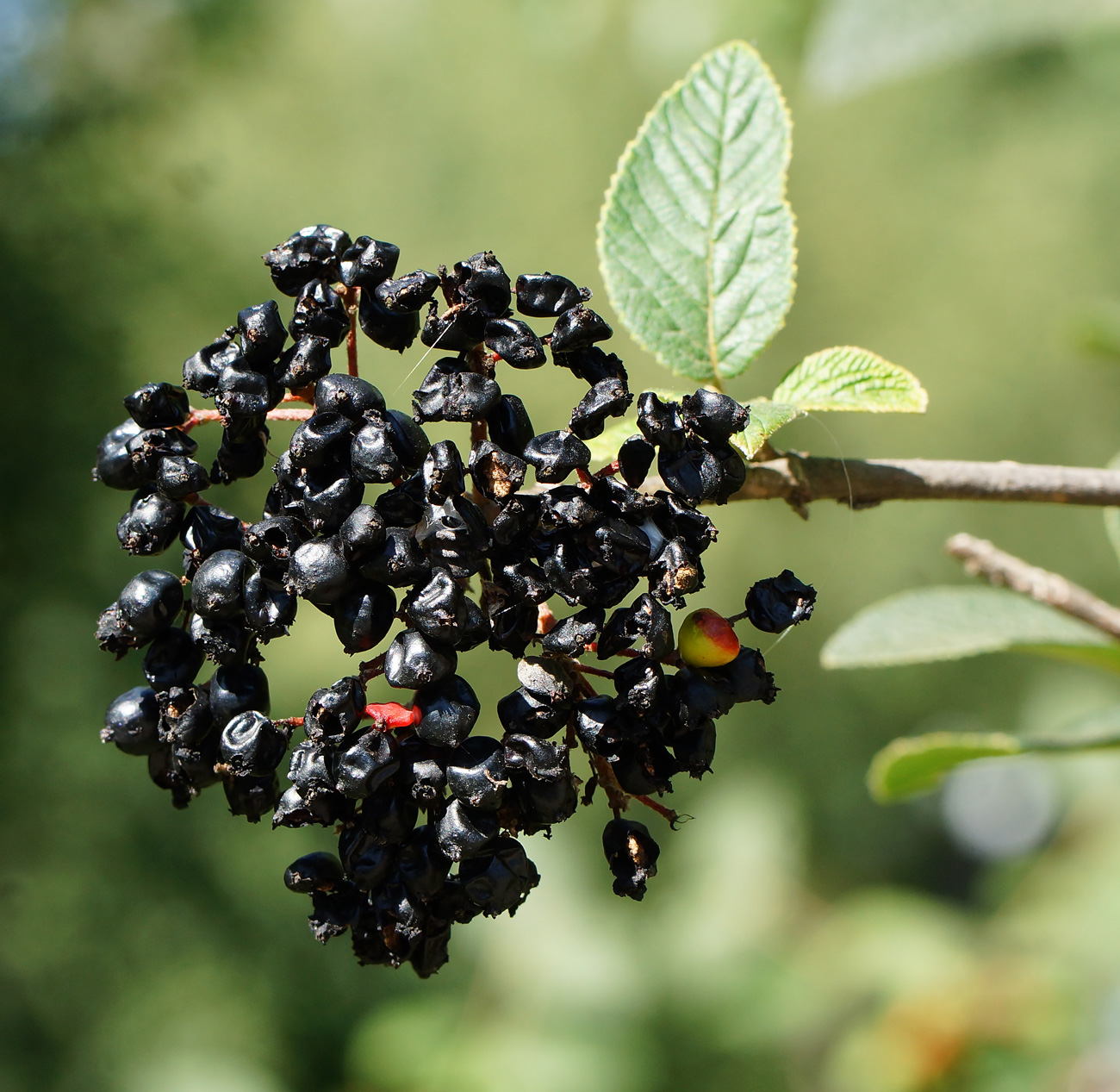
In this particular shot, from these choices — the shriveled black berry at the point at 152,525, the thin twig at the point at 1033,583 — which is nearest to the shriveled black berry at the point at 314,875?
the shriveled black berry at the point at 152,525

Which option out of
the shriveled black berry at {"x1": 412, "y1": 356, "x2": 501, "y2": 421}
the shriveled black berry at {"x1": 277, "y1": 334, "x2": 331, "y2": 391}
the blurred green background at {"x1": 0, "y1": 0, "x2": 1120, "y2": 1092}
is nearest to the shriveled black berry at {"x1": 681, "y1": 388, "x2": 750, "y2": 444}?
the shriveled black berry at {"x1": 412, "y1": 356, "x2": 501, "y2": 421}

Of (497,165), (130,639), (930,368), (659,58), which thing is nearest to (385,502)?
(130,639)

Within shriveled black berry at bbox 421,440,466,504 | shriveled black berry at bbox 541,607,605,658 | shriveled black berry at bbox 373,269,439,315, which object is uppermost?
shriveled black berry at bbox 373,269,439,315

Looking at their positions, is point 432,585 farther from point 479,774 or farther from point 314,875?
point 314,875

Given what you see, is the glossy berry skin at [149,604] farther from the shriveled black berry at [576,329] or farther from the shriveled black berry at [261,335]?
the shriveled black berry at [576,329]

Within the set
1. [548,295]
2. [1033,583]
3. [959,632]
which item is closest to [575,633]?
[548,295]

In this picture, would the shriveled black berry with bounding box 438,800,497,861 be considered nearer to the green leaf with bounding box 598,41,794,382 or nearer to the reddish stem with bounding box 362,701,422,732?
the reddish stem with bounding box 362,701,422,732

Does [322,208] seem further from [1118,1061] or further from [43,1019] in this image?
[1118,1061]
